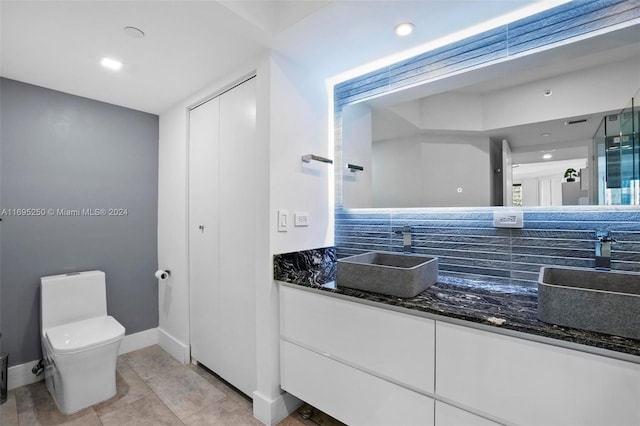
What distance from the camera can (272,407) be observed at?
1.78 meters

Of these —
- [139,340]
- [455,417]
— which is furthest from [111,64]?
[455,417]

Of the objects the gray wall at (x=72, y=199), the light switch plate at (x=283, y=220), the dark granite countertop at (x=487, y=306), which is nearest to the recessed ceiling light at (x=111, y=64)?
the gray wall at (x=72, y=199)

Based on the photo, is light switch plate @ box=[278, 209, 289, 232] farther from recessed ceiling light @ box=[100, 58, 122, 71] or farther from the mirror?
recessed ceiling light @ box=[100, 58, 122, 71]

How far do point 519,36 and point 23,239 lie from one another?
3495 mm

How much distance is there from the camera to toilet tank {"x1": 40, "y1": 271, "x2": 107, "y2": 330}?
2201mm

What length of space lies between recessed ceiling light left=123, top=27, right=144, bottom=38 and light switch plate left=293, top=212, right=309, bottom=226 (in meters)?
1.33

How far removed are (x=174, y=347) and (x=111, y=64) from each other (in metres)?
2.28

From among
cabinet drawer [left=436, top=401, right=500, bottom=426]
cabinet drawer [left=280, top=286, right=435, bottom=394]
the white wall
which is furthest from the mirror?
cabinet drawer [left=436, top=401, right=500, bottom=426]

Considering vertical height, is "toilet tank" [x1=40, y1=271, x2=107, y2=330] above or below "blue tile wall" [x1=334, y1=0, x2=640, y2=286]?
below

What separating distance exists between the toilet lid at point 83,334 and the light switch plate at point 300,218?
1.45 metres

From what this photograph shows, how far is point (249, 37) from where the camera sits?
1.69m

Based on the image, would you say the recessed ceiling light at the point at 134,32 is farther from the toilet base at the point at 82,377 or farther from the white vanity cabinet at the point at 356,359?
the toilet base at the point at 82,377

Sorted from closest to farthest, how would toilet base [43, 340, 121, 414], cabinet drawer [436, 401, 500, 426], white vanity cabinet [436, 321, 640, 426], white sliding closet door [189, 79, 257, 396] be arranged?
1. white vanity cabinet [436, 321, 640, 426]
2. cabinet drawer [436, 401, 500, 426]
3. toilet base [43, 340, 121, 414]
4. white sliding closet door [189, 79, 257, 396]

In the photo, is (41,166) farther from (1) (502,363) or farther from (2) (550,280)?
(2) (550,280)
